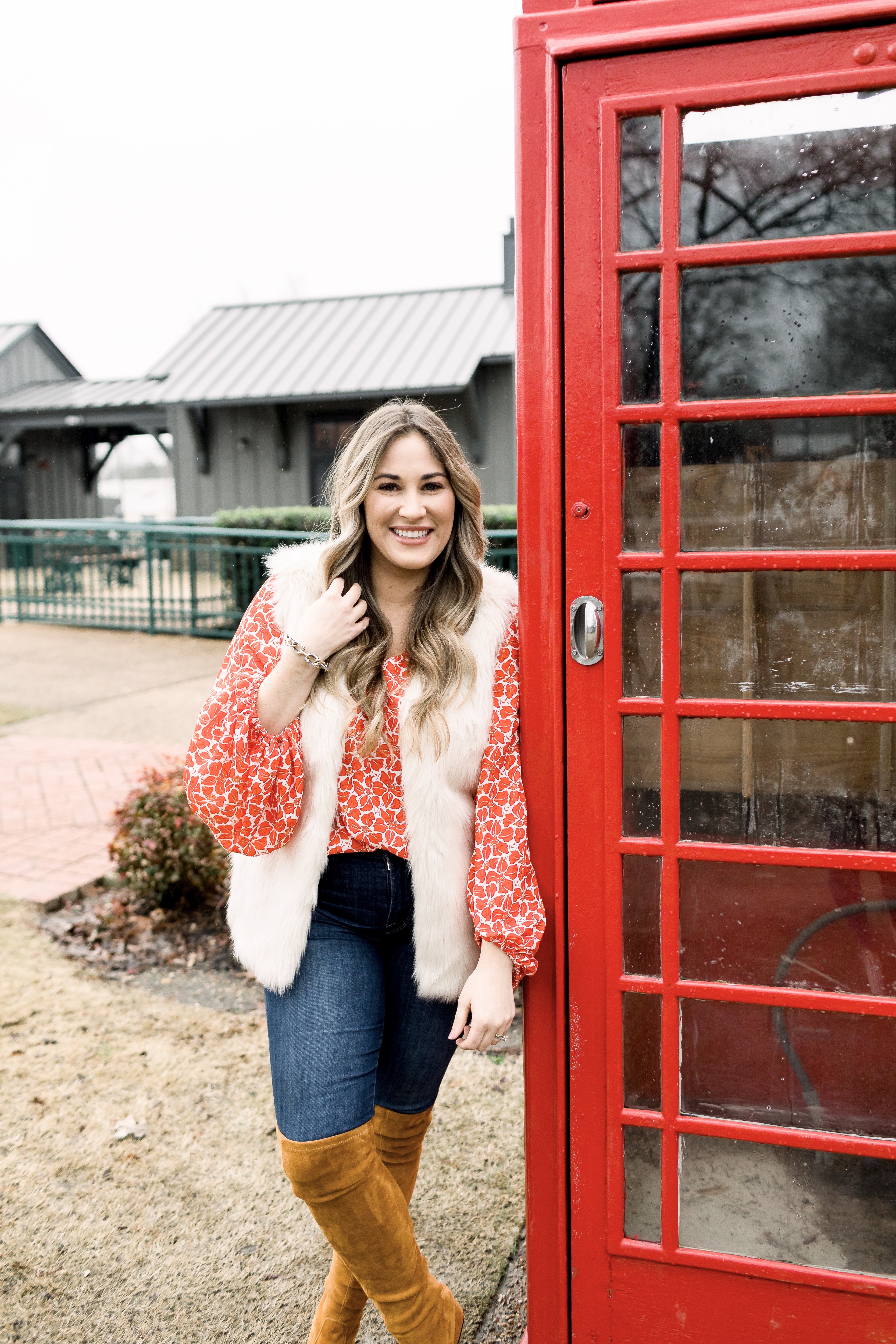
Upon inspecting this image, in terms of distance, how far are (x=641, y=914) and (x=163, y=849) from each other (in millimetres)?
2870

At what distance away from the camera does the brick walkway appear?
4816 millimetres

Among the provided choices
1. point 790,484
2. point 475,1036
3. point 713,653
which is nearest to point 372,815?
point 475,1036

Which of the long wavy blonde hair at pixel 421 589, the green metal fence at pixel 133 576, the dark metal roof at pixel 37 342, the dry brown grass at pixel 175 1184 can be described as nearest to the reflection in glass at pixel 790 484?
the long wavy blonde hair at pixel 421 589

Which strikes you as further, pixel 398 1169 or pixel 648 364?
pixel 398 1169

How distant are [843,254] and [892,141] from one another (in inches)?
7.7

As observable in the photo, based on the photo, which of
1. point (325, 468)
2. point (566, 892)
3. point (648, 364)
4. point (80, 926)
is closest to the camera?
point (648, 364)

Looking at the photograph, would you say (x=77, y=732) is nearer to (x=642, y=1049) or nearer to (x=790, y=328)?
(x=642, y=1049)

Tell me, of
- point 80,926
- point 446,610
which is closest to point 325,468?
point 80,926

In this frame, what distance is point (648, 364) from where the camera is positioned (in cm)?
183

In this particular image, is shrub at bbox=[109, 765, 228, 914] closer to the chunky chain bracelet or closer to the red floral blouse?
the red floral blouse

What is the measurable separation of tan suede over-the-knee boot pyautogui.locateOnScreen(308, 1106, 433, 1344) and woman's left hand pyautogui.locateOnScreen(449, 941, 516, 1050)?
374 mm

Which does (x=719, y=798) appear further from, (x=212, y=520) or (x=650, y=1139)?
(x=212, y=520)

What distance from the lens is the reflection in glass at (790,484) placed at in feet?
5.82

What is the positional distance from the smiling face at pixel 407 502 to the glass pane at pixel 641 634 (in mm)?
395
